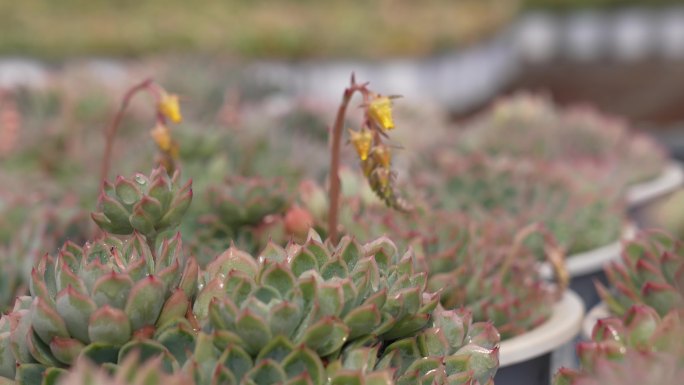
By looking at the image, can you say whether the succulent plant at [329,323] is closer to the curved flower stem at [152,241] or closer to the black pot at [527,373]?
the curved flower stem at [152,241]

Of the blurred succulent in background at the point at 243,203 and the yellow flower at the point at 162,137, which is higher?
the yellow flower at the point at 162,137

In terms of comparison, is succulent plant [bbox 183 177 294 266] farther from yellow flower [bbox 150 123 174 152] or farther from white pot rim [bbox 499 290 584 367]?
white pot rim [bbox 499 290 584 367]

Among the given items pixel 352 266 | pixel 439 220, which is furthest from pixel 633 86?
pixel 352 266

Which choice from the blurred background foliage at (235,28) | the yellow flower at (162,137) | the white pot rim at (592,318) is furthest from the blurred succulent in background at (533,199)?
the blurred background foliage at (235,28)

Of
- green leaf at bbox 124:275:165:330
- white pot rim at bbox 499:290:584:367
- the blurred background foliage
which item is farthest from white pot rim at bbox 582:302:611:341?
the blurred background foliage

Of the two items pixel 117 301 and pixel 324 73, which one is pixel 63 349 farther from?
pixel 324 73

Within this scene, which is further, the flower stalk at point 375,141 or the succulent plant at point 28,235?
the succulent plant at point 28,235

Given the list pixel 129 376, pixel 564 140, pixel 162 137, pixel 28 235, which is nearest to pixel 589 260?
pixel 564 140
